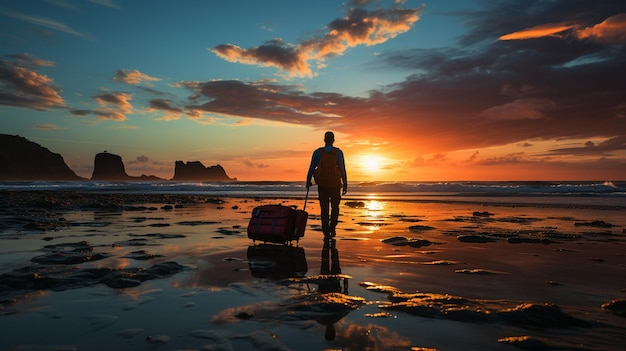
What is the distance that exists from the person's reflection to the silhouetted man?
1.02m

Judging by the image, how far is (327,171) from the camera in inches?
424

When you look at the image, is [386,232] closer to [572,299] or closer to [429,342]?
[572,299]

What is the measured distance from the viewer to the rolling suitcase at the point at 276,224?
9.20m

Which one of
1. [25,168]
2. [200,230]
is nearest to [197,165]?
[25,168]

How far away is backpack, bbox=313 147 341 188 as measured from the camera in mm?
10781

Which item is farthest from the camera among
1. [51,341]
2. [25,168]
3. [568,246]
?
[25,168]

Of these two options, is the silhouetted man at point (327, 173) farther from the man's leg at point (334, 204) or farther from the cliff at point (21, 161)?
the cliff at point (21, 161)

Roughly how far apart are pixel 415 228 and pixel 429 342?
987 centimetres

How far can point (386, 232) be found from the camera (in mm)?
12312

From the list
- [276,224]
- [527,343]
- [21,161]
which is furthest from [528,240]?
[21,161]

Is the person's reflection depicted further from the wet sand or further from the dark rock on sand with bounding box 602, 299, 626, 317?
the dark rock on sand with bounding box 602, 299, 626, 317

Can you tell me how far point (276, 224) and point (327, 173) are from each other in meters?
2.36

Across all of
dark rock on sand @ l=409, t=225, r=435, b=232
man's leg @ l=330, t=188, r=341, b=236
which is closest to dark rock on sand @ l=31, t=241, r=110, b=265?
man's leg @ l=330, t=188, r=341, b=236

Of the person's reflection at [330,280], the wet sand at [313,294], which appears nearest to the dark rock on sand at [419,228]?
the wet sand at [313,294]
